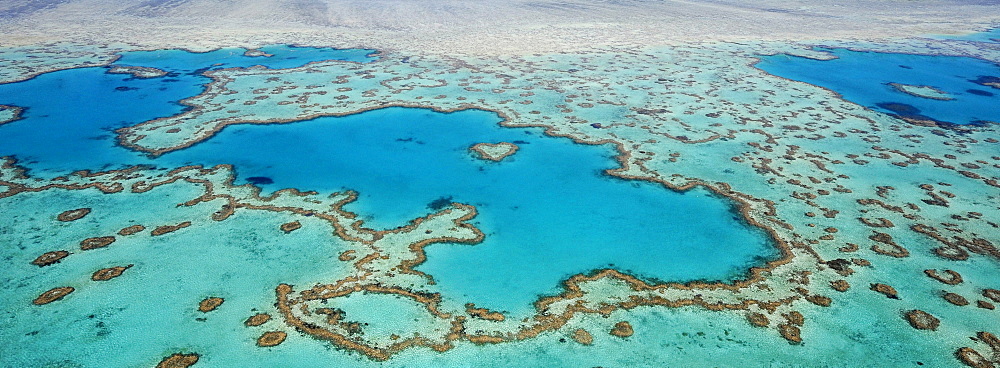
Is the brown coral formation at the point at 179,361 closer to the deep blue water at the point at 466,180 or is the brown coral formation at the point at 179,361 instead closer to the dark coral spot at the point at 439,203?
the deep blue water at the point at 466,180

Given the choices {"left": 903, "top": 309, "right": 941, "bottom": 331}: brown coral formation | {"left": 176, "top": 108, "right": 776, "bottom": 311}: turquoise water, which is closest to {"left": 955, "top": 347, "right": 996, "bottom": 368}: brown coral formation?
{"left": 903, "top": 309, "right": 941, "bottom": 331}: brown coral formation

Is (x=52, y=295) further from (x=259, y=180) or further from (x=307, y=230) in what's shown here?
(x=259, y=180)

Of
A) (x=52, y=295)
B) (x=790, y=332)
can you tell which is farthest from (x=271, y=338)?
(x=790, y=332)

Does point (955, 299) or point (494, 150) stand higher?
point (494, 150)

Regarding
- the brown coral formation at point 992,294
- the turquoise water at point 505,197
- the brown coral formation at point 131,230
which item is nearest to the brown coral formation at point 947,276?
the brown coral formation at point 992,294

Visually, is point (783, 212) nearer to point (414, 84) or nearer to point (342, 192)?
point (342, 192)

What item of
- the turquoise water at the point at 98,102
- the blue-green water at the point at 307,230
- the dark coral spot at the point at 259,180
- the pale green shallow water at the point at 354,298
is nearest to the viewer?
the pale green shallow water at the point at 354,298
